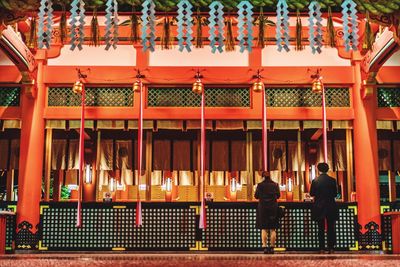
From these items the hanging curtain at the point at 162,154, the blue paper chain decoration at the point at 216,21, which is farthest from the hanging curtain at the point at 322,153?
the blue paper chain decoration at the point at 216,21

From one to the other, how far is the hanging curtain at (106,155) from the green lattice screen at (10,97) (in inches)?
84.8

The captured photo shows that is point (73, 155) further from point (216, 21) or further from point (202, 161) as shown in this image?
point (216, 21)

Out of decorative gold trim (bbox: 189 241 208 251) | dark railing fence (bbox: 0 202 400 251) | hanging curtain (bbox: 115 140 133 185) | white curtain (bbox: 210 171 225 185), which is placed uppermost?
hanging curtain (bbox: 115 140 133 185)

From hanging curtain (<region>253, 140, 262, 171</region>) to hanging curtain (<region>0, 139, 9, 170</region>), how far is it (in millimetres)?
5704

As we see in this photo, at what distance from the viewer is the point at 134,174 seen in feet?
45.3

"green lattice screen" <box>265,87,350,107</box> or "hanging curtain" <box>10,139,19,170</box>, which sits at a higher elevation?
"green lattice screen" <box>265,87,350,107</box>

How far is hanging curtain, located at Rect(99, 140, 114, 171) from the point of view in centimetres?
1329

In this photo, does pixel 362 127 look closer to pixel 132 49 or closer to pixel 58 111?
pixel 132 49

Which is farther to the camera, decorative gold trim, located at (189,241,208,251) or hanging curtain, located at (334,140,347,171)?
hanging curtain, located at (334,140,347,171)

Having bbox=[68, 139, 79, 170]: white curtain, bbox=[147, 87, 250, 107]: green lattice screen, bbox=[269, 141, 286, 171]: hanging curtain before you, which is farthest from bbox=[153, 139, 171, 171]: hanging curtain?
bbox=[269, 141, 286, 171]: hanging curtain

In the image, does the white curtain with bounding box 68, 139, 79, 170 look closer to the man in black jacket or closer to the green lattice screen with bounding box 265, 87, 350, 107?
the green lattice screen with bounding box 265, 87, 350, 107

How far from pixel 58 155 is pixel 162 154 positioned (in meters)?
2.39

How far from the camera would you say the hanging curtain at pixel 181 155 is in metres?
13.2

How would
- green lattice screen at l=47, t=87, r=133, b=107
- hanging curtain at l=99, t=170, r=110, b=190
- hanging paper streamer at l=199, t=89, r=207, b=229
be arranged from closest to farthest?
hanging paper streamer at l=199, t=89, r=207, b=229, green lattice screen at l=47, t=87, r=133, b=107, hanging curtain at l=99, t=170, r=110, b=190
